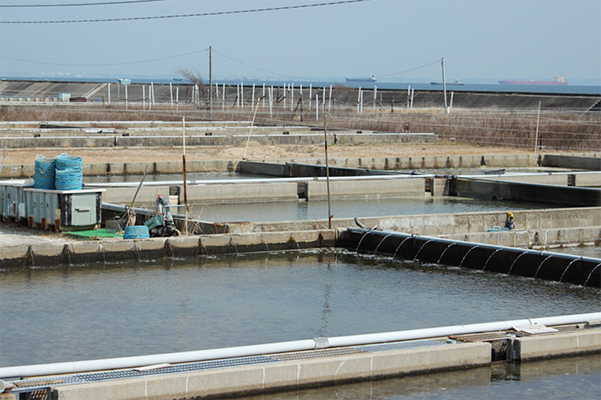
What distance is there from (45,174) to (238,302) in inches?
226

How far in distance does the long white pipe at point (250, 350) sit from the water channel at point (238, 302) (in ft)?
2.48

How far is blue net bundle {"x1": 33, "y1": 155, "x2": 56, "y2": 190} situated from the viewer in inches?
604

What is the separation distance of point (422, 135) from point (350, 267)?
24552 mm

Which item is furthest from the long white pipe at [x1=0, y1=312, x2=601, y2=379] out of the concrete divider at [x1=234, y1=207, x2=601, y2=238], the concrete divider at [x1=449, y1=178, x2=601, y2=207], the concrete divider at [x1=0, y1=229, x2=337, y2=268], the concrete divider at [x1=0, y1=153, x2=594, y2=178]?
the concrete divider at [x1=0, y1=153, x2=594, y2=178]

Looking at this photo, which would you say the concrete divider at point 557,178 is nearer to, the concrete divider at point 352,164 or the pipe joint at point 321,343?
the concrete divider at point 352,164

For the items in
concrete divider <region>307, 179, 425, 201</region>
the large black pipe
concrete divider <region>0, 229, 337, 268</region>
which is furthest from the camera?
concrete divider <region>307, 179, 425, 201</region>

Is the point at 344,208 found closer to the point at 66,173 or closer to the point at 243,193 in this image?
the point at 243,193

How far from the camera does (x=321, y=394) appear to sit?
7.59 m

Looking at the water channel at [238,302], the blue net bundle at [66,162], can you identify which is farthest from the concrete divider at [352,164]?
the water channel at [238,302]

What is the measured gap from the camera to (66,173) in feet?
49.5

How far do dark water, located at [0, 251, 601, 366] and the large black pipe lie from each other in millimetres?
246

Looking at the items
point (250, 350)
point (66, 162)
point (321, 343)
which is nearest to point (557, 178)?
point (66, 162)

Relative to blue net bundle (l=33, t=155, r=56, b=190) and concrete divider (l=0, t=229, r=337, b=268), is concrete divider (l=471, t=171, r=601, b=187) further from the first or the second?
blue net bundle (l=33, t=155, r=56, b=190)

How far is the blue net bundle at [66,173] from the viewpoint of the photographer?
15.1 meters
